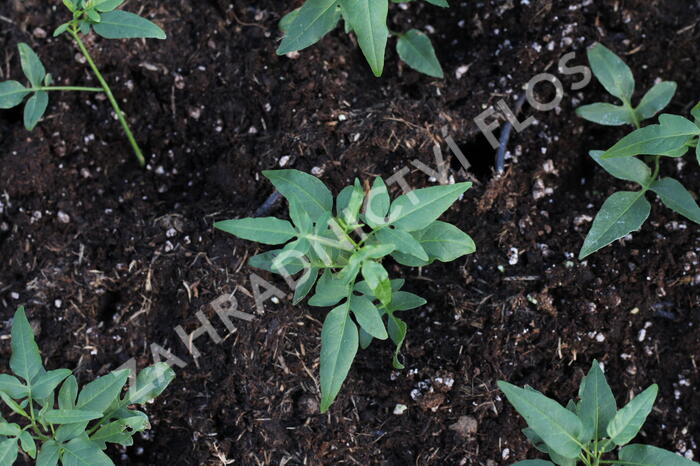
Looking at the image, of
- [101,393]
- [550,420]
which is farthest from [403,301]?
[101,393]

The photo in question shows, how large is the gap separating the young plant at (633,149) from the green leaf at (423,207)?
23.9 inches

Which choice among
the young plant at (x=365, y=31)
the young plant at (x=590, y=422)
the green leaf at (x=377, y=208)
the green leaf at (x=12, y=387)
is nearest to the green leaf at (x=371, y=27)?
the young plant at (x=365, y=31)

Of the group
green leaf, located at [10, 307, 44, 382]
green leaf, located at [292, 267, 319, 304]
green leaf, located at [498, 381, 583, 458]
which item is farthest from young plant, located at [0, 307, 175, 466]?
green leaf, located at [498, 381, 583, 458]

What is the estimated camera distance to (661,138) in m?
2.30

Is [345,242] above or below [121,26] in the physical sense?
below

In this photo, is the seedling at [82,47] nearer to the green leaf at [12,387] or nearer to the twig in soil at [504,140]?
the green leaf at [12,387]

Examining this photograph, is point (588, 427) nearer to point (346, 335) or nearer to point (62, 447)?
point (346, 335)

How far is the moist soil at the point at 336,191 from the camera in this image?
8.27ft

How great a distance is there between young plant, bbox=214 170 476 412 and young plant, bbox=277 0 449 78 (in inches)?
15.4

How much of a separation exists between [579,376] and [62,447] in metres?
1.63

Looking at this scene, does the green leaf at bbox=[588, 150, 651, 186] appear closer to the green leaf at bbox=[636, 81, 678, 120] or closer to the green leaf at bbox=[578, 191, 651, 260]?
the green leaf at bbox=[578, 191, 651, 260]

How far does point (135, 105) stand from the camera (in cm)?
296

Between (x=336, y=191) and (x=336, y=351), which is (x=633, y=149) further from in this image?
(x=336, y=351)

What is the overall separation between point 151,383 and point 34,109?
1031 mm
